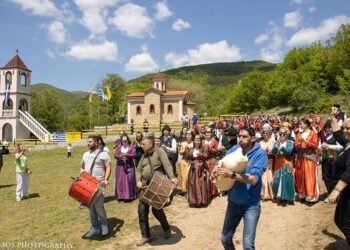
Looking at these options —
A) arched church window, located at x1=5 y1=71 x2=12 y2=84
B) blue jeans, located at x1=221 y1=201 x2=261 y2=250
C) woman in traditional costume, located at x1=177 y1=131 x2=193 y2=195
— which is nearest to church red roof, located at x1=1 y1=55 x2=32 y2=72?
arched church window, located at x1=5 y1=71 x2=12 y2=84

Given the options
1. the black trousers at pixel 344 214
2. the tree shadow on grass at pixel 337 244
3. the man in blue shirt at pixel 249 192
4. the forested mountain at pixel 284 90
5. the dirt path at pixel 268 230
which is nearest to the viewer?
the man in blue shirt at pixel 249 192

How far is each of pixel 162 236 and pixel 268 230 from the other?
2.09m

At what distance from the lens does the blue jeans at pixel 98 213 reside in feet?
19.5

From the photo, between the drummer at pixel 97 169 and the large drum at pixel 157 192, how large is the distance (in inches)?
42.4

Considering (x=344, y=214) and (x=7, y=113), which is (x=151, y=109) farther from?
(x=344, y=214)

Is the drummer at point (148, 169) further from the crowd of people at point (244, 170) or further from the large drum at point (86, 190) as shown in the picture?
the large drum at point (86, 190)

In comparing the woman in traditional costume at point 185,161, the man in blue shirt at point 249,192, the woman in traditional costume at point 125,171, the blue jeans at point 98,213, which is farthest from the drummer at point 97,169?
the man in blue shirt at point 249,192

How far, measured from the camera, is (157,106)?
45.2m

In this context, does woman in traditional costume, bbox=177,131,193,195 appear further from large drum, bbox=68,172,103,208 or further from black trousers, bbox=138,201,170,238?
large drum, bbox=68,172,103,208

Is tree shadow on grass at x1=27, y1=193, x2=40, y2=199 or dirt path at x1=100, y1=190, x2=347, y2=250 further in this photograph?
tree shadow on grass at x1=27, y1=193, x2=40, y2=199

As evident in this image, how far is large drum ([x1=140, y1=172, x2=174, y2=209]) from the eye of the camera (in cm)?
531

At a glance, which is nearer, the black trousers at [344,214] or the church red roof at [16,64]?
the black trousers at [344,214]

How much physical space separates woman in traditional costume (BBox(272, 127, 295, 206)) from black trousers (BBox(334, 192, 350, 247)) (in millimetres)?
3114

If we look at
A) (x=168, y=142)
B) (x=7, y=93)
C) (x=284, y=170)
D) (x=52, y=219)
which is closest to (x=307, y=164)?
(x=284, y=170)
